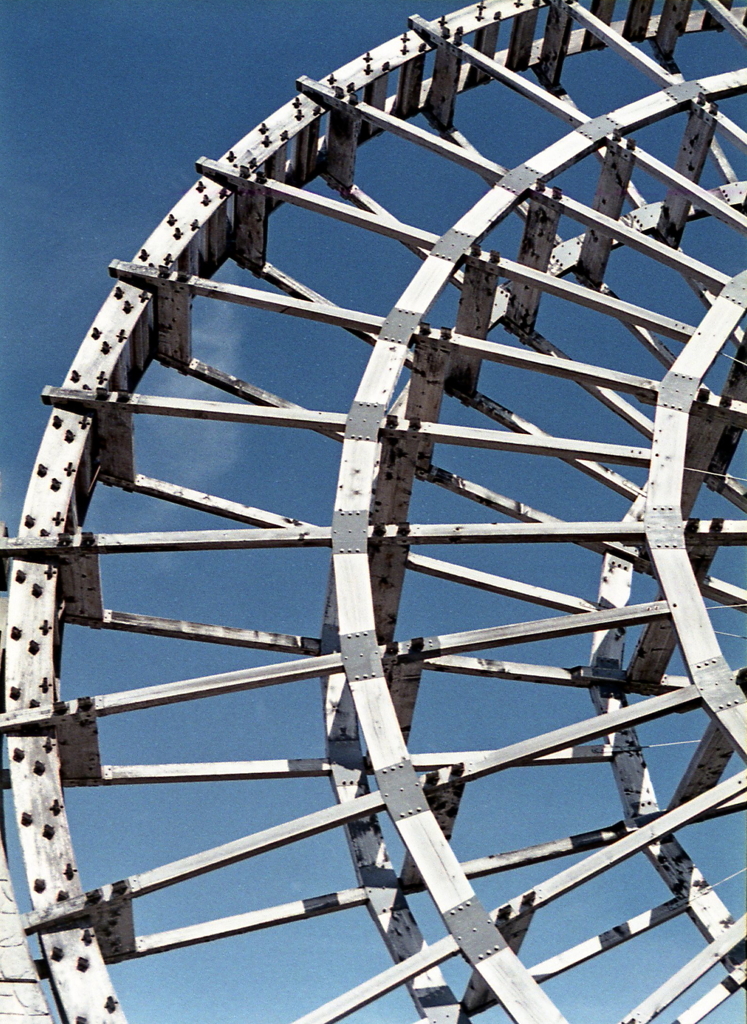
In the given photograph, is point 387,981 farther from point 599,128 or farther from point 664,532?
point 599,128

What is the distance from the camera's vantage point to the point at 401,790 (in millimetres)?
14438

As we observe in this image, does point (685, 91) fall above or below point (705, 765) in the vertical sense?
above

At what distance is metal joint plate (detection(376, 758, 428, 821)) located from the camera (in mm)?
14305

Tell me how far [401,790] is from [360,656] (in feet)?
5.53

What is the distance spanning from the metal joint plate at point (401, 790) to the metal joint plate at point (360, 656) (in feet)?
3.76

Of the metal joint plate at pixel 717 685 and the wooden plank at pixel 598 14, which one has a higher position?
the wooden plank at pixel 598 14

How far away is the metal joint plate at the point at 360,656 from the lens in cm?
1534

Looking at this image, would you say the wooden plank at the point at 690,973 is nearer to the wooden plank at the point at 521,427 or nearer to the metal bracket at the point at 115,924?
the metal bracket at the point at 115,924

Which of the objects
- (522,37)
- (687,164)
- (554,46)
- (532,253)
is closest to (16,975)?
(532,253)

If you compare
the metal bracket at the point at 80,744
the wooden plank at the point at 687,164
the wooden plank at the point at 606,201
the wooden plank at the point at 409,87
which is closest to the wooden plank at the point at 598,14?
the wooden plank at the point at 409,87

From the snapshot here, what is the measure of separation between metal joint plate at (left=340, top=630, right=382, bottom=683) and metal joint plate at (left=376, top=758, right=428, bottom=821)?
115cm

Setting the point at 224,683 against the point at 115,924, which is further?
the point at 224,683

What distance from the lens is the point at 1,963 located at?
13977 mm

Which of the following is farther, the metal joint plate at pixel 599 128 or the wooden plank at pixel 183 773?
the metal joint plate at pixel 599 128
